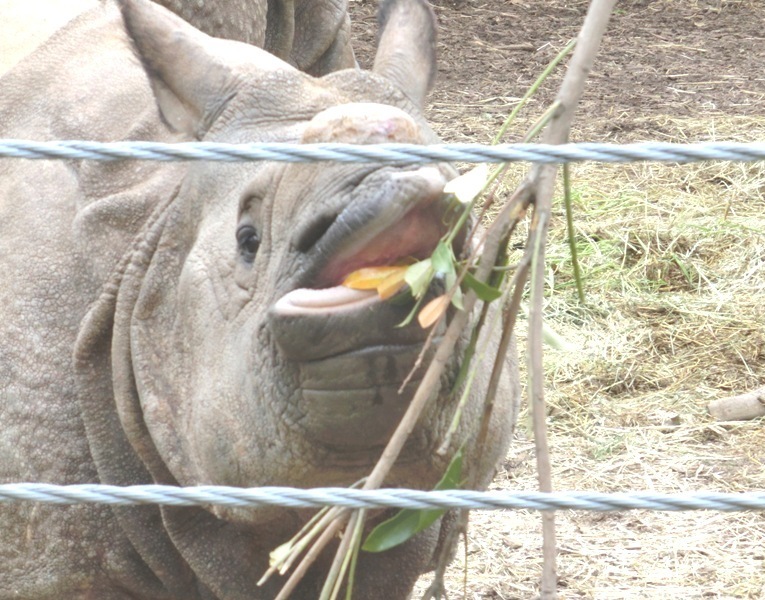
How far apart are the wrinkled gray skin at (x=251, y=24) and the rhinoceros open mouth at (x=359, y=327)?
1.97 metres

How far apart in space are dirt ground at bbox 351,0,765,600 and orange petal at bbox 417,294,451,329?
2197mm

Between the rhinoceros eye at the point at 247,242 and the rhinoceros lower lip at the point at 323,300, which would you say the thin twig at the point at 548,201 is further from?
the rhinoceros eye at the point at 247,242

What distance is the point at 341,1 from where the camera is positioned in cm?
640

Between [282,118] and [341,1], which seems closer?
[282,118]

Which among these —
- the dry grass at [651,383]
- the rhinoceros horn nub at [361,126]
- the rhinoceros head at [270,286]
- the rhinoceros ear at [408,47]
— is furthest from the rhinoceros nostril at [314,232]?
the dry grass at [651,383]

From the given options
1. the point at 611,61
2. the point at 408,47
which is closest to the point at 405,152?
the point at 408,47

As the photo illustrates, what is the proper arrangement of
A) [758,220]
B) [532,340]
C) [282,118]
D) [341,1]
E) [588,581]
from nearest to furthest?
[532,340], [282,118], [588,581], [341,1], [758,220]

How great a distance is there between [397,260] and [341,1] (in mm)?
4517

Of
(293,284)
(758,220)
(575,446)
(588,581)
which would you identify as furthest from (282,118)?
(758,220)

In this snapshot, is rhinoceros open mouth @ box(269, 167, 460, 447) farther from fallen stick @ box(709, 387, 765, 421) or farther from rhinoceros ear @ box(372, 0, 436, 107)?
fallen stick @ box(709, 387, 765, 421)

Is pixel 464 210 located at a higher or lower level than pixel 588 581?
higher

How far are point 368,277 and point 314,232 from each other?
0.16m

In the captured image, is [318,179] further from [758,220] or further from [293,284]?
[758,220]

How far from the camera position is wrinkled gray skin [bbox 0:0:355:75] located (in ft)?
14.4
